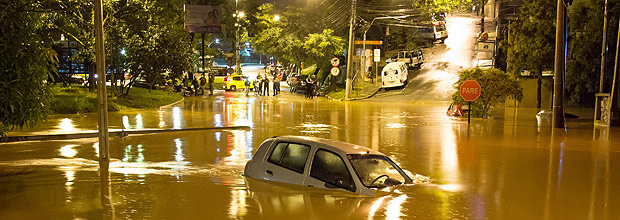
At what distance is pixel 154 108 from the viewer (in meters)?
34.2

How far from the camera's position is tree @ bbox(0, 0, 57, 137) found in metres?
11.3

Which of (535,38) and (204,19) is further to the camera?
(204,19)

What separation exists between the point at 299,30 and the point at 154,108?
87.5ft

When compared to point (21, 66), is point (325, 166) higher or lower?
lower

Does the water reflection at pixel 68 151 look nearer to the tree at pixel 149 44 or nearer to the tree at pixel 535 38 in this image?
the tree at pixel 149 44

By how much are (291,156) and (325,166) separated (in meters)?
0.71

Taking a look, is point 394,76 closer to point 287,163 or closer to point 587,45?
point 587,45

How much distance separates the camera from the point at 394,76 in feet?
168

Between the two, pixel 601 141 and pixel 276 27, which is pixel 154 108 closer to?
pixel 601 141

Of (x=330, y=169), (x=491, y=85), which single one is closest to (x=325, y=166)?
(x=330, y=169)

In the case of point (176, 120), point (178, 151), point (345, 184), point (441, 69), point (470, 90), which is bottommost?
point (178, 151)

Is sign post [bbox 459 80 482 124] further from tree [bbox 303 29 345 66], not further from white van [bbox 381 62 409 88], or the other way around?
tree [bbox 303 29 345 66]

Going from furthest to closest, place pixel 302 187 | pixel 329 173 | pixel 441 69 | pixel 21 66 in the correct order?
pixel 441 69, pixel 21 66, pixel 302 187, pixel 329 173


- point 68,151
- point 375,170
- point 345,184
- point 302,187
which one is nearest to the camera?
point 345,184
